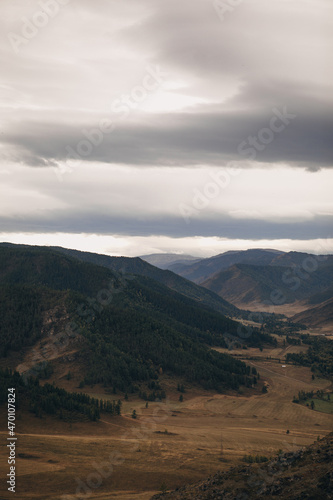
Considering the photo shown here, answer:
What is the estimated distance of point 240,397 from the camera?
14150cm

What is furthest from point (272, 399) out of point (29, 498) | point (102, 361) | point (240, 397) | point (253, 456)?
point (29, 498)

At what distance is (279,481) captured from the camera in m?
41.9

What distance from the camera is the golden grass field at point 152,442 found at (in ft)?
174

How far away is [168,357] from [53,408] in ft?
276

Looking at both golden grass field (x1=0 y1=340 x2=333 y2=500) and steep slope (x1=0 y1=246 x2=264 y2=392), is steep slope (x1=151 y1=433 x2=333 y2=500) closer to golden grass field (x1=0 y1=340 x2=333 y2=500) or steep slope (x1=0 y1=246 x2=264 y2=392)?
golden grass field (x1=0 y1=340 x2=333 y2=500)

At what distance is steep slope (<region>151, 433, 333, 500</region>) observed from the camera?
127 feet

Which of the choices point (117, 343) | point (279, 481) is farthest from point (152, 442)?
point (117, 343)

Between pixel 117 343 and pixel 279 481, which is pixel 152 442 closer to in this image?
pixel 279 481

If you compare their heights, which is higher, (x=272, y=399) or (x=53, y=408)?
(x=53, y=408)

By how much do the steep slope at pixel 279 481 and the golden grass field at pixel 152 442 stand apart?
828cm

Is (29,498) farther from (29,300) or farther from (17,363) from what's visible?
(29,300)

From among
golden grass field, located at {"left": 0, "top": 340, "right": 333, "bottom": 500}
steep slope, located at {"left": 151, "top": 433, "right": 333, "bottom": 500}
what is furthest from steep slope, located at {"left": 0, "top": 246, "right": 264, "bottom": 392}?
steep slope, located at {"left": 151, "top": 433, "right": 333, "bottom": 500}

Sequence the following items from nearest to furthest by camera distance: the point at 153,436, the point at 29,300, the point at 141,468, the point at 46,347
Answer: the point at 141,468 → the point at 153,436 → the point at 46,347 → the point at 29,300

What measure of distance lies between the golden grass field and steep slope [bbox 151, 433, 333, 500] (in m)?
8.28
